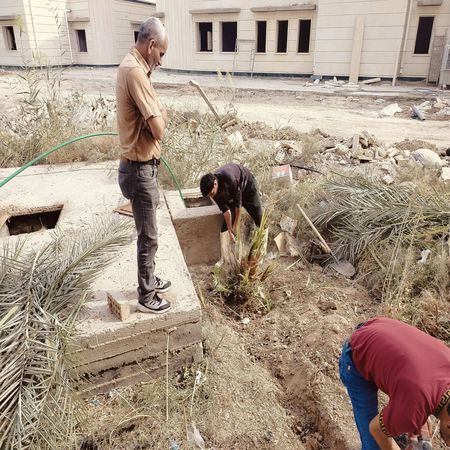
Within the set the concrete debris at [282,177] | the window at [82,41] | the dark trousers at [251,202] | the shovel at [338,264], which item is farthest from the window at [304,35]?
the shovel at [338,264]

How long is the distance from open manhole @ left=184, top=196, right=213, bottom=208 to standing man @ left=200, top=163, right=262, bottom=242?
480 mm

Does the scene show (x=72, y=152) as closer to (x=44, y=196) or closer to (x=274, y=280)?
(x=44, y=196)

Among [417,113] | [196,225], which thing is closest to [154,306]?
[196,225]

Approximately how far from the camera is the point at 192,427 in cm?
225

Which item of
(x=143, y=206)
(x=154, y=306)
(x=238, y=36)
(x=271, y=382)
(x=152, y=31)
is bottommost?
(x=271, y=382)

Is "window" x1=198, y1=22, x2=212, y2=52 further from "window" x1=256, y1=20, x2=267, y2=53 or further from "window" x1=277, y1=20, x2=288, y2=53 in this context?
"window" x1=277, y1=20, x2=288, y2=53

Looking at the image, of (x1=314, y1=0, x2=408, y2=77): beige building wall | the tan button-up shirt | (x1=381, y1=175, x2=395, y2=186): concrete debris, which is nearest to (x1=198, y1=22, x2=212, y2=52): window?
(x1=314, y1=0, x2=408, y2=77): beige building wall

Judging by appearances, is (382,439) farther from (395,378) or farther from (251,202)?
(251,202)

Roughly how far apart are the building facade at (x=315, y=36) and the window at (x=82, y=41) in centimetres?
610

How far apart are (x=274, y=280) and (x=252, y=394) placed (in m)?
1.47

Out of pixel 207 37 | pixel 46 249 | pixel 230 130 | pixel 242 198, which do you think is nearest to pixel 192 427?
pixel 46 249

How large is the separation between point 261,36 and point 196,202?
16.0 metres

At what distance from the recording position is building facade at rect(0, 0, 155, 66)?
20109mm

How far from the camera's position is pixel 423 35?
49.4ft
